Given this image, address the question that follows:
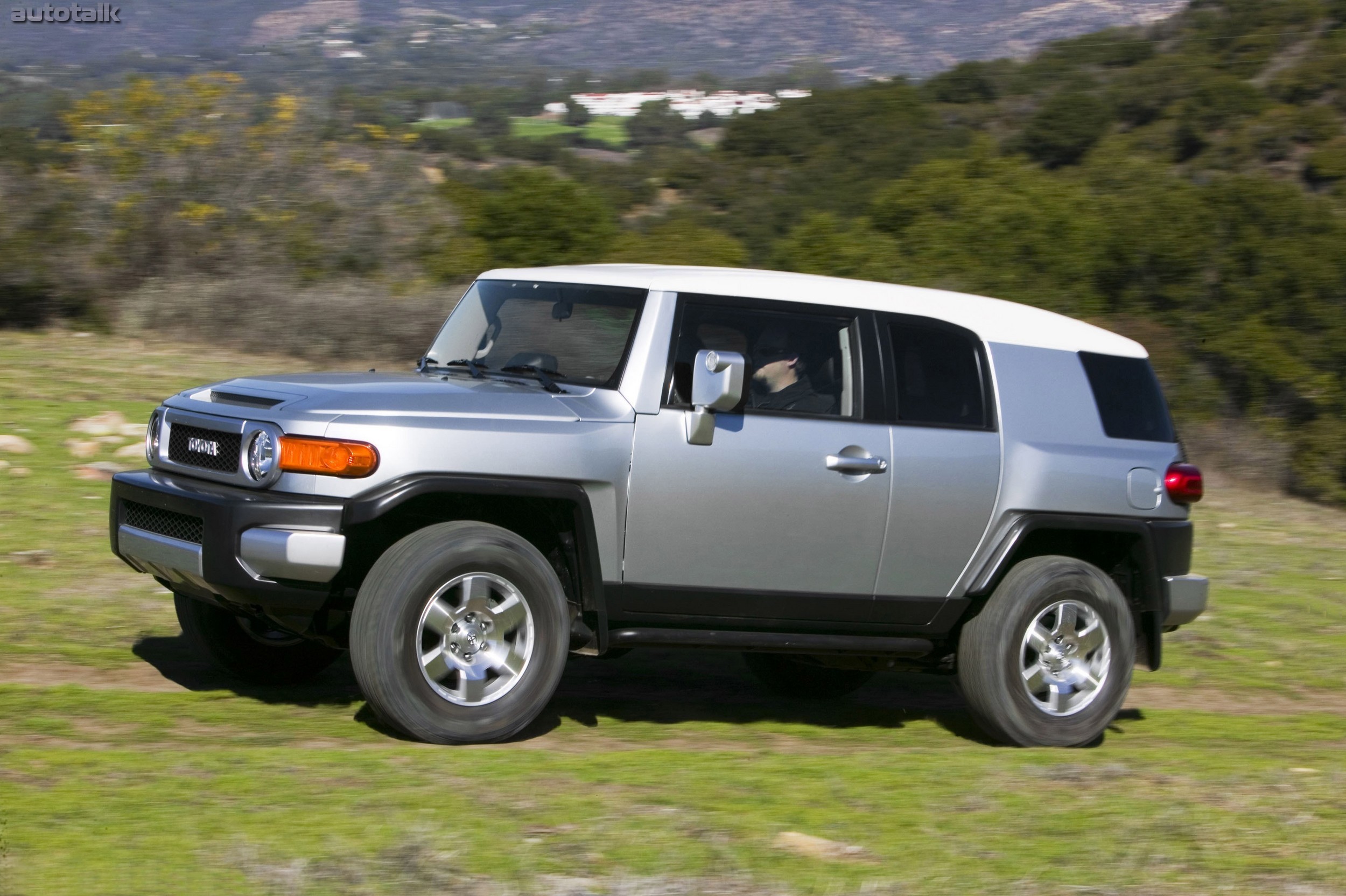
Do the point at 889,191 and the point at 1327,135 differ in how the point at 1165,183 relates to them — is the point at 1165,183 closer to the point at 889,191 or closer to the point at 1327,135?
the point at 889,191

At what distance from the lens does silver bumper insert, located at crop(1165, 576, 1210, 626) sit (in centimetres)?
710

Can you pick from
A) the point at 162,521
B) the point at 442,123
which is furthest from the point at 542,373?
the point at 442,123

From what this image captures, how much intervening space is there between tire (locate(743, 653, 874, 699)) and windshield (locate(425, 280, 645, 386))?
2.27 meters

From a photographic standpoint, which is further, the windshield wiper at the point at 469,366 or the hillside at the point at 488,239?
the hillside at the point at 488,239

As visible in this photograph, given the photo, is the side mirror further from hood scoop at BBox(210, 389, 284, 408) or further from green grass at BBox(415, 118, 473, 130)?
green grass at BBox(415, 118, 473, 130)

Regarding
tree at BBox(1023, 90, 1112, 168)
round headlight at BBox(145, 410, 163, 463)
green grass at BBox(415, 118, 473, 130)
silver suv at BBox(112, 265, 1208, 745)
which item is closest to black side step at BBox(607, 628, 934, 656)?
silver suv at BBox(112, 265, 1208, 745)

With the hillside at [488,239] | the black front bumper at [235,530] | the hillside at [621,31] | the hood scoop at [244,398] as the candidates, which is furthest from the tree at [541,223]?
the black front bumper at [235,530]

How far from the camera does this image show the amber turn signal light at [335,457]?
549 cm

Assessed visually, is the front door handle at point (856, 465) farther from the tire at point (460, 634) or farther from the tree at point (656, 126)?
the tree at point (656, 126)

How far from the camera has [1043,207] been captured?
23797mm

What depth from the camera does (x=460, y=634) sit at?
18.7ft

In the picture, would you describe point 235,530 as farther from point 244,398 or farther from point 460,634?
point 460,634

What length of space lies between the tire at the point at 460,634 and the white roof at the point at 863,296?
130 cm

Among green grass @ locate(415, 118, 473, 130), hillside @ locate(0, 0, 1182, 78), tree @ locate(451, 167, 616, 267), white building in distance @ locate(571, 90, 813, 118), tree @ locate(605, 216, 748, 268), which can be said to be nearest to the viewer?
tree @ locate(605, 216, 748, 268)
